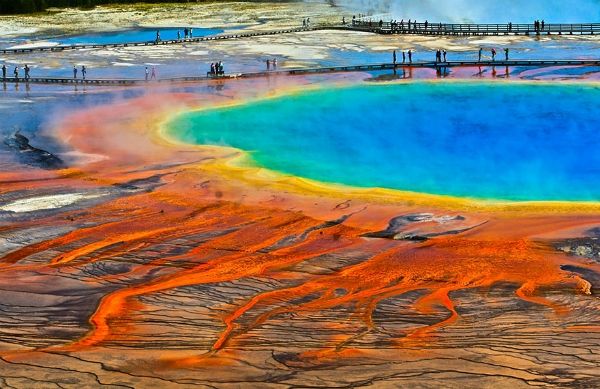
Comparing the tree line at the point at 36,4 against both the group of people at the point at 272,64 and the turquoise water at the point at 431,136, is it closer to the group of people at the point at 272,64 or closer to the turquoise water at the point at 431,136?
the group of people at the point at 272,64

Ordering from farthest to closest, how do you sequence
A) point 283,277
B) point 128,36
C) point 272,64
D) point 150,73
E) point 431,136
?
point 128,36, point 272,64, point 150,73, point 431,136, point 283,277

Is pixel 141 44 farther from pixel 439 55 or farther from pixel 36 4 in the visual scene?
pixel 36 4

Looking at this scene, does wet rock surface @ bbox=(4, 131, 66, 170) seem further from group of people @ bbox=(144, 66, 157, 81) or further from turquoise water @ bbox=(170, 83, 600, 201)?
group of people @ bbox=(144, 66, 157, 81)

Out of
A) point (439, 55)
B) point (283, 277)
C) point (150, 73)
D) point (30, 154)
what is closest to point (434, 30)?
point (439, 55)

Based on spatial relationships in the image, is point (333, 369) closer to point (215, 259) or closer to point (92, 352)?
point (92, 352)

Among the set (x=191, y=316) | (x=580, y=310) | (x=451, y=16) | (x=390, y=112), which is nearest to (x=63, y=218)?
(x=191, y=316)

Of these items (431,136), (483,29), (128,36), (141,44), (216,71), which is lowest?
(431,136)

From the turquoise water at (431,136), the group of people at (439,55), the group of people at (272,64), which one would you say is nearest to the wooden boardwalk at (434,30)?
the group of people at (439,55)
